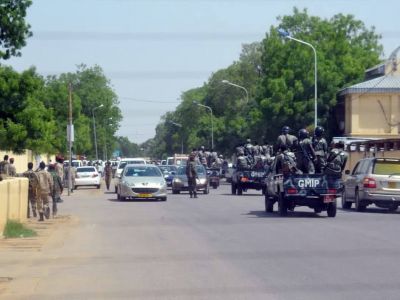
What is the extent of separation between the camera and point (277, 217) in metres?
26.5

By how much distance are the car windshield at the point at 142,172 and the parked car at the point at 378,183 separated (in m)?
10.3

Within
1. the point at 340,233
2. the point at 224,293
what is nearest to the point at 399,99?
the point at 340,233

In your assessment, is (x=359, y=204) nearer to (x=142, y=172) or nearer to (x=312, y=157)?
(x=312, y=157)

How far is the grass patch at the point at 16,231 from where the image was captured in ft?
68.8

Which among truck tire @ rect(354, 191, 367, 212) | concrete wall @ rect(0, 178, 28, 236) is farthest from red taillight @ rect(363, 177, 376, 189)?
concrete wall @ rect(0, 178, 28, 236)

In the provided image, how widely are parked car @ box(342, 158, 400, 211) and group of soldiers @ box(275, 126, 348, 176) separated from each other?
2781 millimetres

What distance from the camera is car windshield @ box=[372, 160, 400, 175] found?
95.7 ft

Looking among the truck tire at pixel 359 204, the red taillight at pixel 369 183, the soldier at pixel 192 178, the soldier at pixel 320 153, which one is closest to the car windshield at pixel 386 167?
the red taillight at pixel 369 183

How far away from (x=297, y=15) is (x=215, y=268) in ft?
232

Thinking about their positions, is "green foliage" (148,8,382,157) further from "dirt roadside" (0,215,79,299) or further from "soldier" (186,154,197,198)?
"dirt roadside" (0,215,79,299)

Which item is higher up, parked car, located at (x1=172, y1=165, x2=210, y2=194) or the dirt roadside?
parked car, located at (x1=172, y1=165, x2=210, y2=194)

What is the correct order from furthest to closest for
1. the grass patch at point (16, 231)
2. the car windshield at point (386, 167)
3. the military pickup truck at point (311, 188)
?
the car windshield at point (386, 167)
the military pickup truck at point (311, 188)
the grass patch at point (16, 231)

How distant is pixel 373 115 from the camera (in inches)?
2662

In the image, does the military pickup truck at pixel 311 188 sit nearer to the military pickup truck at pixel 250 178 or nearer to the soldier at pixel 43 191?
the soldier at pixel 43 191
